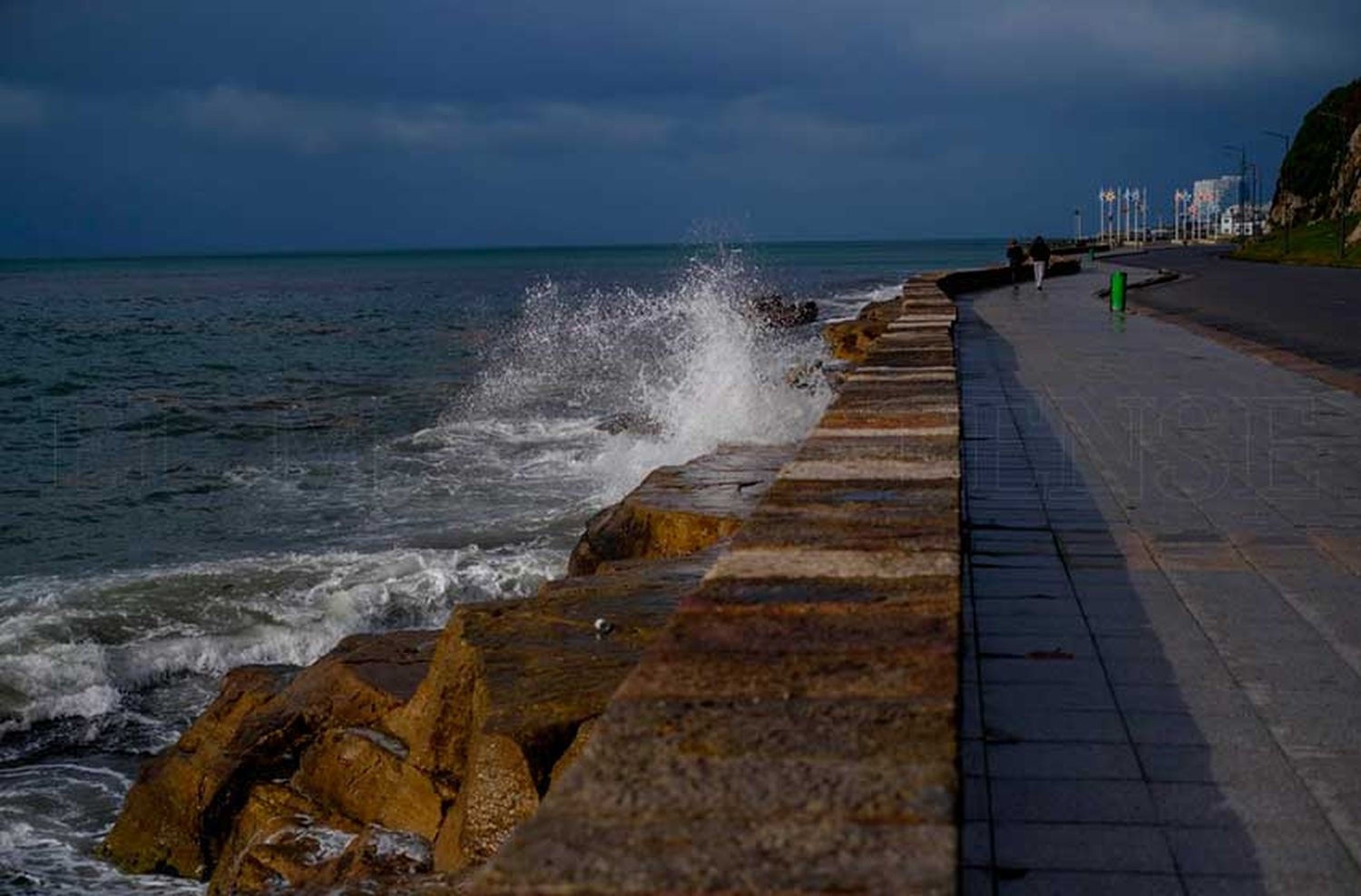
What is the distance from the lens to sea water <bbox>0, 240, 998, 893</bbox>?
8.23 meters

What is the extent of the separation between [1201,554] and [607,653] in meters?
2.50

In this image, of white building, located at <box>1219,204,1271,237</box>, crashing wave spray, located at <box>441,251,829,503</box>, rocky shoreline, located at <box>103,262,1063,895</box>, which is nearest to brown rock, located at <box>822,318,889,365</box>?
crashing wave spray, located at <box>441,251,829,503</box>

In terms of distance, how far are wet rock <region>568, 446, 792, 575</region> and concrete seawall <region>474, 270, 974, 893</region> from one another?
11.4ft

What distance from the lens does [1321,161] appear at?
98.7 metres

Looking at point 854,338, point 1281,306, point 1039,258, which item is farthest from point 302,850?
point 1039,258

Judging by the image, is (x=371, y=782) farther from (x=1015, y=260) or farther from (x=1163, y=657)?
(x=1015, y=260)

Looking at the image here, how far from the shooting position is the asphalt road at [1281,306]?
16.8 m

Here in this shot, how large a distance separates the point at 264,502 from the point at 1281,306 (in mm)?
18537

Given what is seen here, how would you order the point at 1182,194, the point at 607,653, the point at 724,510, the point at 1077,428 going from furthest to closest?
the point at 1182,194, the point at 1077,428, the point at 724,510, the point at 607,653

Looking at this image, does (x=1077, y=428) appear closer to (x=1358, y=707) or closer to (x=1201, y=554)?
(x=1201, y=554)

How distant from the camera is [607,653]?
4824mm

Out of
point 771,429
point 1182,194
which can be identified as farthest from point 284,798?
point 1182,194

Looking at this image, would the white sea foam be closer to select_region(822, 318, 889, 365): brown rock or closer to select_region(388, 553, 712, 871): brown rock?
select_region(388, 553, 712, 871): brown rock

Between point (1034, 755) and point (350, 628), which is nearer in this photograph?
point (1034, 755)
